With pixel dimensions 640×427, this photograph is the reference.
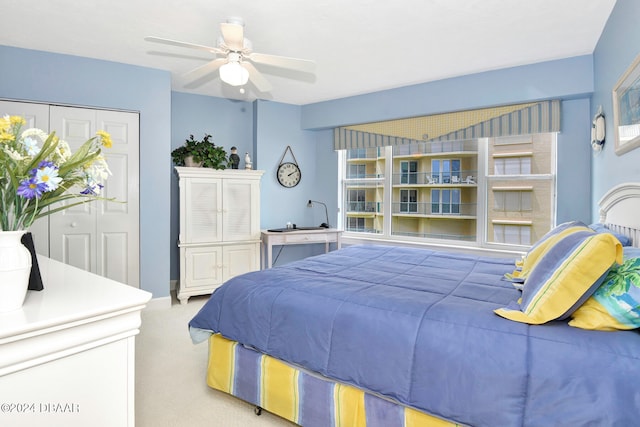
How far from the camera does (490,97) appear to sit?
143 inches

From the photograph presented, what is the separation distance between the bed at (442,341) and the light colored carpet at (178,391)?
11 cm

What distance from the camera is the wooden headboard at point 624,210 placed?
6.19 feet


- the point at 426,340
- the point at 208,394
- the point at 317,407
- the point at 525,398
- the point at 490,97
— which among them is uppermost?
the point at 490,97

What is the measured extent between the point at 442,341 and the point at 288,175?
12.8 feet

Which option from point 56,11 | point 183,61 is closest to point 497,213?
point 183,61

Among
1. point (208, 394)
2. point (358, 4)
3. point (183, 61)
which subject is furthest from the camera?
point (183, 61)

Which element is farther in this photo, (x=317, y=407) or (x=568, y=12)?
(x=568, y=12)

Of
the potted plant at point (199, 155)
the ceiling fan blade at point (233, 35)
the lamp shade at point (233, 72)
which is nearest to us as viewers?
the ceiling fan blade at point (233, 35)

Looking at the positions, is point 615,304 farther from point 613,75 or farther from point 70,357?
point 613,75

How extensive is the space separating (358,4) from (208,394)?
8.80 ft

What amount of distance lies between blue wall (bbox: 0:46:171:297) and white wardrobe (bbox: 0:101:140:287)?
8 cm

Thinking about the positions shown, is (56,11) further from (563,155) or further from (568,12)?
(563,155)

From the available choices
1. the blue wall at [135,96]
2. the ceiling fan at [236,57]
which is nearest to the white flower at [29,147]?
the ceiling fan at [236,57]

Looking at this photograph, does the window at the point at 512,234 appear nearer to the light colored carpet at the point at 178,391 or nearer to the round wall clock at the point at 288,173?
the round wall clock at the point at 288,173
